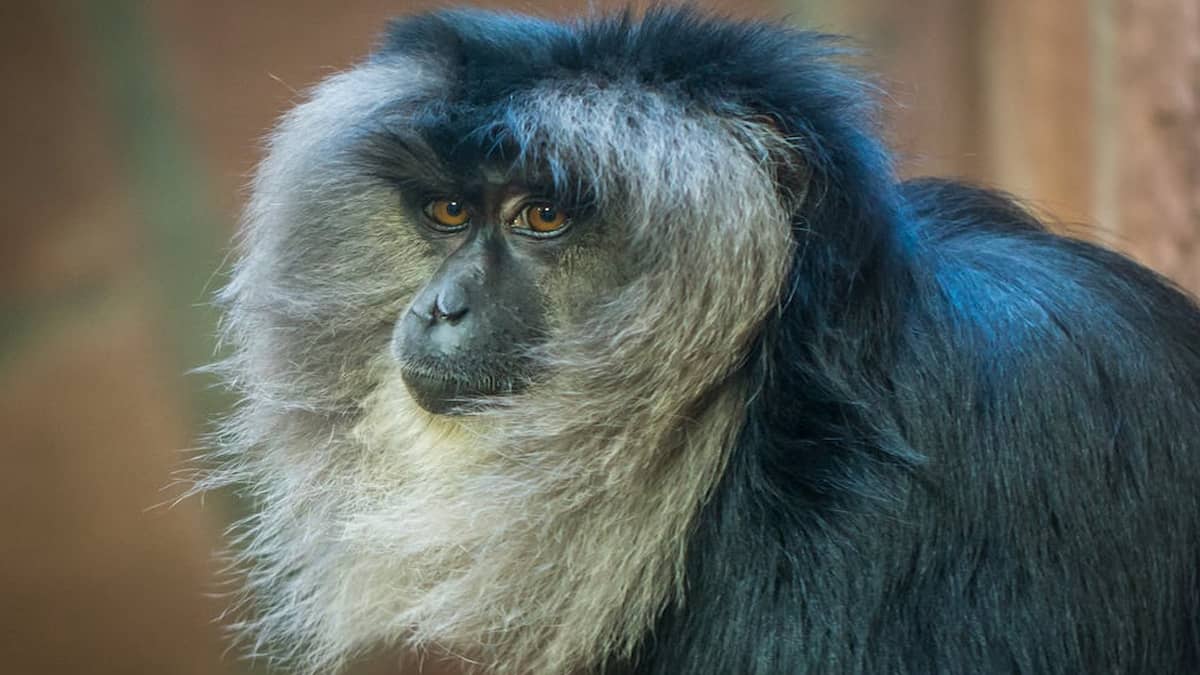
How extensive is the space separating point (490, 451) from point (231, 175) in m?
1.70

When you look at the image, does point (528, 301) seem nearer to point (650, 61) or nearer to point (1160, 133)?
point (650, 61)

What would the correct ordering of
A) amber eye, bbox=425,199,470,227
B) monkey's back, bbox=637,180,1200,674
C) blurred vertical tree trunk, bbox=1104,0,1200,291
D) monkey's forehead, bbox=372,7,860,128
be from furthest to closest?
1. blurred vertical tree trunk, bbox=1104,0,1200,291
2. amber eye, bbox=425,199,470,227
3. monkey's forehead, bbox=372,7,860,128
4. monkey's back, bbox=637,180,1200,674

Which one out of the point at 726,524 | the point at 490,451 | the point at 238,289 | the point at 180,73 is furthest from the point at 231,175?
the point at 726,524

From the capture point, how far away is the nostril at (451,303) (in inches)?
70.8

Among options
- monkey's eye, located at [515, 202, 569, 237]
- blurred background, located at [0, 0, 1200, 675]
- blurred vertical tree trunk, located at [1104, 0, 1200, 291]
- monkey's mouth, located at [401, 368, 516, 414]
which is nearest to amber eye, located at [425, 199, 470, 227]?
monkey's eye, located at [515, 202, 569, 237]

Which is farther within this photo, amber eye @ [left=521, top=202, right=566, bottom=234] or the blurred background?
the blurred background

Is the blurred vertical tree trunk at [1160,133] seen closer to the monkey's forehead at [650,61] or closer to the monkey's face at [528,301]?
the monkey's forehead at [650,61]

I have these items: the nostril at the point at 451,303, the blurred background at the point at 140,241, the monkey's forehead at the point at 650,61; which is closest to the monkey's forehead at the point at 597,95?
the monkey's forehead at the point at 650,61

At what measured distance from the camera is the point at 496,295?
182 cm

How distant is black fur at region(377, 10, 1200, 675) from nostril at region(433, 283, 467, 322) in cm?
25

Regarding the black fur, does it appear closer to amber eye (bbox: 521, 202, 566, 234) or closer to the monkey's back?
the monkey's back

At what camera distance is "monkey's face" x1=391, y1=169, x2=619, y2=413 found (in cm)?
179

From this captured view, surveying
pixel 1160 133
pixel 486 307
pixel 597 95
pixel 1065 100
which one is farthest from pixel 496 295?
pixel 1065 100

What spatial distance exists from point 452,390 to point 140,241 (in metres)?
1.65
